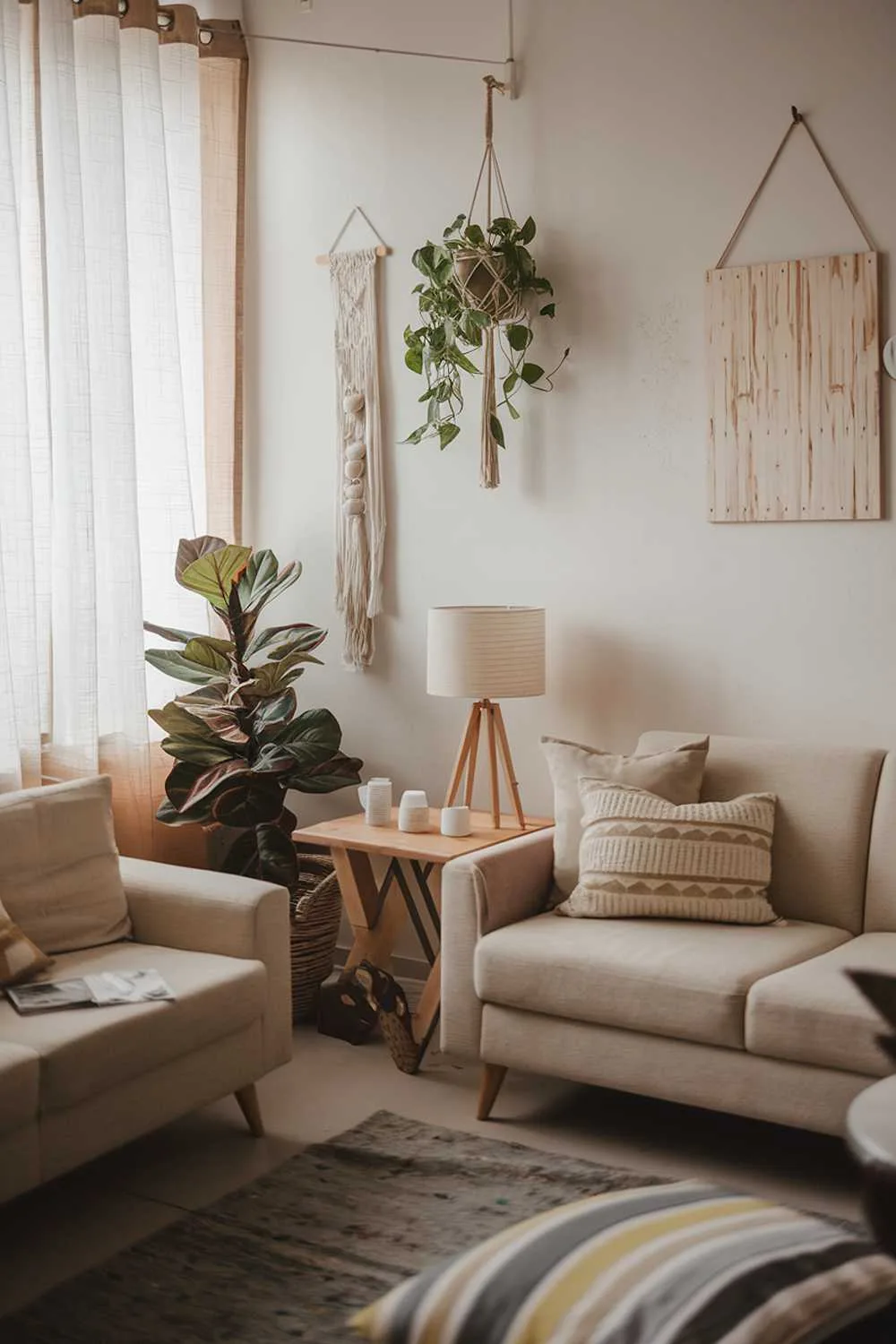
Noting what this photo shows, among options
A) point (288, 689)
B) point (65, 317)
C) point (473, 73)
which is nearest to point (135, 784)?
point (288, 689)

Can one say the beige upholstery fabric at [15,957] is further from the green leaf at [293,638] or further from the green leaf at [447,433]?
the green leaf at [447,433]

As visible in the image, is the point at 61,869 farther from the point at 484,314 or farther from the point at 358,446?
the point at 484,314

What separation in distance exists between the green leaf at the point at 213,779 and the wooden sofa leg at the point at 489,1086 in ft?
3.56

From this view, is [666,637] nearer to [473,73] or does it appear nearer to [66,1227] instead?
[473,73]

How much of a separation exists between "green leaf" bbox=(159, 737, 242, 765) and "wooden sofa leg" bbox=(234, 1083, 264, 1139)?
1.04 m

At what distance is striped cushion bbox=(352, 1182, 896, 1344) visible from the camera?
160 cm

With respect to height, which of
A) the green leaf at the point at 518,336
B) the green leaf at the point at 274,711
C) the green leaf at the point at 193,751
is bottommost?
the green leaf at the point at 193,751

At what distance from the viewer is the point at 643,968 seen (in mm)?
2939

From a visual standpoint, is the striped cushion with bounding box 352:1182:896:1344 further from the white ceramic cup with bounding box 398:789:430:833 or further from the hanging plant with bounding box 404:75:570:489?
the hanging plant with bounding box 404:75:570:489

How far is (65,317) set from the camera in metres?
3.86

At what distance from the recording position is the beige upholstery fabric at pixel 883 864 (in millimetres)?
3199

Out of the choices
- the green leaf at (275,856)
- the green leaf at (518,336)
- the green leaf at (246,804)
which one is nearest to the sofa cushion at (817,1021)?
the green leaf at (275,856)

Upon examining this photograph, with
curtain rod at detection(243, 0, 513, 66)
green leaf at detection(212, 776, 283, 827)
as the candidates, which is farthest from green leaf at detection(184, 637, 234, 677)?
curtain rod at detection(243, 0, 513, 66)

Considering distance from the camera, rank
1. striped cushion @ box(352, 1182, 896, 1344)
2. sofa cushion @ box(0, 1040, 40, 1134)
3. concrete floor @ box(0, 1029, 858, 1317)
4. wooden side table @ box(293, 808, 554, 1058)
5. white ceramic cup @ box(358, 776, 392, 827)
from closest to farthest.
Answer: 1. striped cushion @ box(352, 1182, 896, 1344)
2. sofa cushion @ box(0, 1040, 40, 1134)
3. concrete floor @ box(0, 1029, 858, 1317)
4. wooden side table @ box(293, 808, 554, 1058)
5. white ceramic cup @ box(358, 776, 392, 827)
